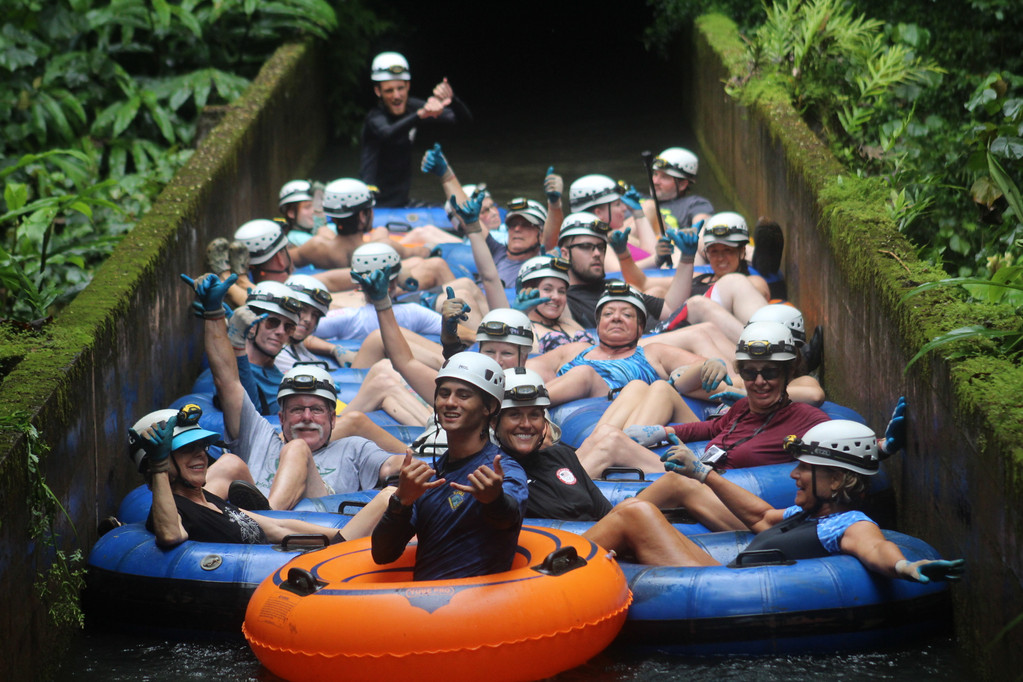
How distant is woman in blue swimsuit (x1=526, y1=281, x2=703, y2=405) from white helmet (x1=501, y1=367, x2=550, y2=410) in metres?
1.67

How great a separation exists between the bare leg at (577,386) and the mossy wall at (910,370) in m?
1.65

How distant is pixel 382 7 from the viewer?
65.6 ft

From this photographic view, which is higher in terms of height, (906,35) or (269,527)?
(906,35)

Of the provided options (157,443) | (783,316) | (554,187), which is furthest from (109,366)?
(554,187)

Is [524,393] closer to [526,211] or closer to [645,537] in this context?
[645,537]

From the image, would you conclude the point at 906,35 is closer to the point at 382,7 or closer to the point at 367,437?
the point at 367,437

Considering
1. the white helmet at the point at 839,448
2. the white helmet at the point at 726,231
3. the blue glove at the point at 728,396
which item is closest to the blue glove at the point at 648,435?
the blue glove at the point at 728,396

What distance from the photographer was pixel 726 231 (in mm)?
10477

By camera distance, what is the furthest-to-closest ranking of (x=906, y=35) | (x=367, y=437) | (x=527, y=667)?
(x=906, y=35) < (x=367, y=437) < (x=527, y=667)

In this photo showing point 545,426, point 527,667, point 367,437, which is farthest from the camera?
point 367,437

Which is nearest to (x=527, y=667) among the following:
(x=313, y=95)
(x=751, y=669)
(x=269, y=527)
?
(x=751, y=669)

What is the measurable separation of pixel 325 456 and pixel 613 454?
1722mm

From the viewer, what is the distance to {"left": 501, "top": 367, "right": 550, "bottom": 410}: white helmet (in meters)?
6.93

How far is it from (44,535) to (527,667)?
2.30m
